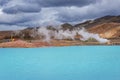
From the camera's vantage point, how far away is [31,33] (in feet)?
235

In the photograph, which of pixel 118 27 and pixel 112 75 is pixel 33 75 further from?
pixel 118 27

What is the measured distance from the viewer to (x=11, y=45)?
53.6m

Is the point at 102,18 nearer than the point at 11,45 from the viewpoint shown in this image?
No

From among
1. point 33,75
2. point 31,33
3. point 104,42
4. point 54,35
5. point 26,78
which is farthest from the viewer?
point 31,33

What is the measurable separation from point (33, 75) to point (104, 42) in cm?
4337

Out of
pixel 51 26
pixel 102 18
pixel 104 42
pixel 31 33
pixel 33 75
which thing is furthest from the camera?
pixel 102 18

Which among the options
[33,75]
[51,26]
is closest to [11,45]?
[51,26]

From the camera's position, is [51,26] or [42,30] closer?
[42,30]

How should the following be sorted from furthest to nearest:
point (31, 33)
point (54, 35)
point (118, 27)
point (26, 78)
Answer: point (118, 27) → point (31, 33) → point (54, 35) → point (26, 78)

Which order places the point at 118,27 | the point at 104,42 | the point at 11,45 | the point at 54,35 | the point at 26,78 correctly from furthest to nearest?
the point at 118,27 < the point at 54,35 < the point at 104,42 < the point at 11,45 < the point at 26,78

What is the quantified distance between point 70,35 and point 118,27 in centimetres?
→ 2450

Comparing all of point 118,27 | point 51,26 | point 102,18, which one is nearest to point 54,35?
point 51,26

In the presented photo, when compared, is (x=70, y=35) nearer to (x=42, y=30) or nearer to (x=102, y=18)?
(x=42, y=30)

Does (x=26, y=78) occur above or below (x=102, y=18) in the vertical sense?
below
